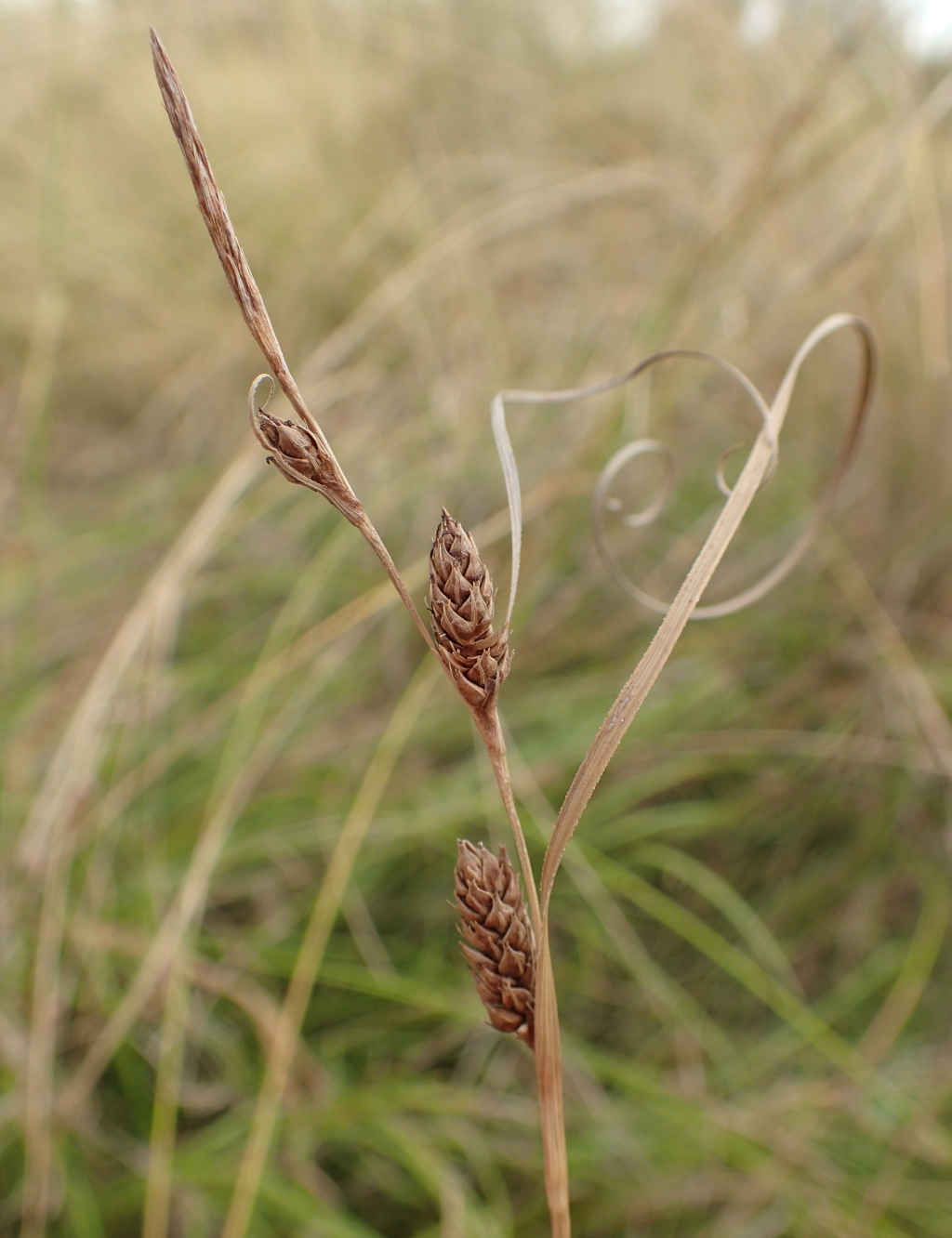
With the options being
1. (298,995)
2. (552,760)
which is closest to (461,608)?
(298,995)

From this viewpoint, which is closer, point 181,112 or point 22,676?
point 181,112

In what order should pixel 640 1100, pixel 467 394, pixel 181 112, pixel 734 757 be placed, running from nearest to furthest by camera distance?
1. pixel 181 112
2. pixel 640 1100
3. pixel 734 757
4. pixel 467 394

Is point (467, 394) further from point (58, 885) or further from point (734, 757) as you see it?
point (58, 885)

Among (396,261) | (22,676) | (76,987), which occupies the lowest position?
(76,987)

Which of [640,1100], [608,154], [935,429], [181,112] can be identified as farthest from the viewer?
[608,154]

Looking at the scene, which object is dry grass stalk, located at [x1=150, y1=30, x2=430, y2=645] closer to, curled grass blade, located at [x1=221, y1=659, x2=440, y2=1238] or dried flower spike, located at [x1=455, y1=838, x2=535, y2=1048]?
dried flower spike, located at [x1=455, y1=838, x2=535, y2=1048]

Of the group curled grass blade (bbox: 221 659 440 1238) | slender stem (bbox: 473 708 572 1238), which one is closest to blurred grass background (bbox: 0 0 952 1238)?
curled grass blade (bbox: 221 659 440 1238)

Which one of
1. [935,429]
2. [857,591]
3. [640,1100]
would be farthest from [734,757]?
[935,429]

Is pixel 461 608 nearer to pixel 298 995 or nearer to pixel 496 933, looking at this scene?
pixel 496 933

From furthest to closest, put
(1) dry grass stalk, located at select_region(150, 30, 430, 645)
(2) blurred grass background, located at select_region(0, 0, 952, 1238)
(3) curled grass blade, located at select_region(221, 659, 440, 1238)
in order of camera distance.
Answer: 1. (2) blurred grass background, located at select_region(0, 0, 952, 1238)
2. (3) curled grass blade, located at select_region(221, 659, 440, 1238)
3. (1) dry grass stalk, located at select_region(150, 30, 430, 645)
